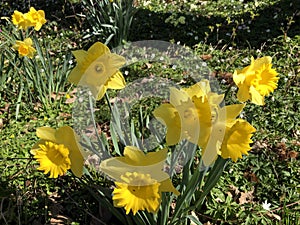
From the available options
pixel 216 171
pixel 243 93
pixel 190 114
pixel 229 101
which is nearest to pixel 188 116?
pixel 190 114

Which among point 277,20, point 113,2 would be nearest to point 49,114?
point 113,2

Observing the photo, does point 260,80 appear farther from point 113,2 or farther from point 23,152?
point 113,2

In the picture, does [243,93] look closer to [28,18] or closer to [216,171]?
[216,171]

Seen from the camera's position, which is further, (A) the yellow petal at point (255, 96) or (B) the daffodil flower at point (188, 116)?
(A) the yellow petal at point (255, 96)

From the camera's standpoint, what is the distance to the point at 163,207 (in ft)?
6.08

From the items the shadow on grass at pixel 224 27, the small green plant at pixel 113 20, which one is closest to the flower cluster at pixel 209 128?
the small green plant at pixel 113 20

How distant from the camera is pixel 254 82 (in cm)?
147

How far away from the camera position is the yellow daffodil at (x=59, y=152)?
1.51m

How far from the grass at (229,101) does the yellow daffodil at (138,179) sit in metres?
0.52

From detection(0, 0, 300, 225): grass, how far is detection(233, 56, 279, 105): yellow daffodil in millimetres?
329

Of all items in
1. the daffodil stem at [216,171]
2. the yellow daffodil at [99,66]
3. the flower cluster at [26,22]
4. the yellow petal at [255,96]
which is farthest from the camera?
the flower cluster at [26,22]

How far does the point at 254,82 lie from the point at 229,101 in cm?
173

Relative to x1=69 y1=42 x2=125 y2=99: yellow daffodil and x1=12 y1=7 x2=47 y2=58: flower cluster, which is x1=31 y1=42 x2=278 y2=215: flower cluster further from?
x1=12 y1=7 x2=47 y2=58: flower cluster

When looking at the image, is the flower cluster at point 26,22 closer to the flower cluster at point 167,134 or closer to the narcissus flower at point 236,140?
the flower cluster at point 167,134
